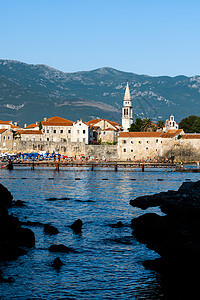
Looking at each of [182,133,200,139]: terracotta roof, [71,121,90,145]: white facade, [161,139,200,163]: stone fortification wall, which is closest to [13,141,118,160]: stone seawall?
[71,121,90,145]: white facade

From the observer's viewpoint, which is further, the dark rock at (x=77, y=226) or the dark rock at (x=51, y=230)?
the dark rock at (x=77, y=226)

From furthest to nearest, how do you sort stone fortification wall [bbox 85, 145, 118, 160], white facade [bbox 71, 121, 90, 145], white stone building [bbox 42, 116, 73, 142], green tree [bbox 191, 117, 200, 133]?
1. green tree [bbox 191, 117, 200, 133]
2. white stone building [bbox 42, 116, 73, 142]
3. white facade [bbox 71, 121, 90, 145]
4. stone fortification wall [bbox 85, 145, 118, 160]

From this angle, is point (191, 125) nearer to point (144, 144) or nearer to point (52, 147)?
point (144, 144)

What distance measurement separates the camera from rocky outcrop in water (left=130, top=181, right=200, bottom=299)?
19516 millimetres

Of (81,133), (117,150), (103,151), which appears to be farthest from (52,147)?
(117,150)

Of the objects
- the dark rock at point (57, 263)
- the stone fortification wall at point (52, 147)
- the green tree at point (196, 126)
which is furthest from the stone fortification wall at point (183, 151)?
the dark rock at point (57, 263)

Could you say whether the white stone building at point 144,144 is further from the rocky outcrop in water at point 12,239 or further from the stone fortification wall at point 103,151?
the rocky outcrop in water at point 12,239

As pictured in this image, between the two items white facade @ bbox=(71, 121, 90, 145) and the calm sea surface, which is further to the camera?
white facade @ bbox=(71, 121, 90, 145)

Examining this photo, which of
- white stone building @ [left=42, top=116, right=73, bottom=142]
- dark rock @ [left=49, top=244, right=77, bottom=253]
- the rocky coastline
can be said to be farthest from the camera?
white stone building @ [left=42, top=116, right=73, bottom=142]

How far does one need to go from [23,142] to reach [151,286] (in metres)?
120

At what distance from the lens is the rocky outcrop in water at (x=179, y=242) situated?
19516 mm

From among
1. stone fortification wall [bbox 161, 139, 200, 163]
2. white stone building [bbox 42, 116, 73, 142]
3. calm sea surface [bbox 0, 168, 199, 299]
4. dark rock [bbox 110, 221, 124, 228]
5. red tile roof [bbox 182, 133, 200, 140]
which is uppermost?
white stone building [bbox 42, 116, 73, 142]

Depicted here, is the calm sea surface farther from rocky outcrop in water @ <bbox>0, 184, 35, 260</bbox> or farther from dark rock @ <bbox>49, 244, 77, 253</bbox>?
rocky outcrop in water @ <bbox>0, 184, 35, 260</bbox>

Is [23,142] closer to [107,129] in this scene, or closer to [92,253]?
[107,129]
